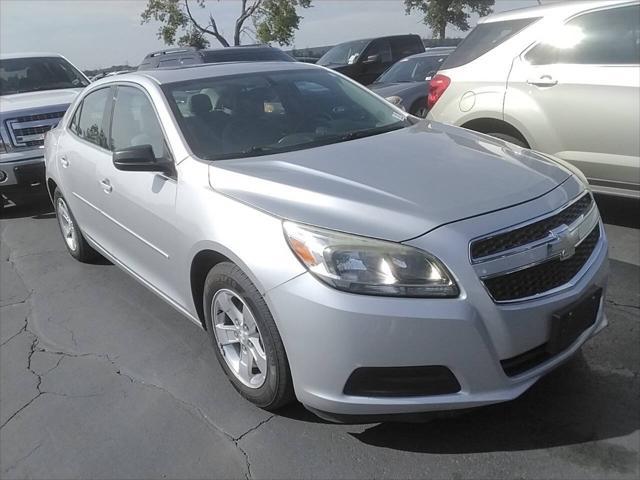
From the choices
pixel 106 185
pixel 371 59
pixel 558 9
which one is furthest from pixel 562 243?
pixel 371 59

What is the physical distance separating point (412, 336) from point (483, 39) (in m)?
3.92

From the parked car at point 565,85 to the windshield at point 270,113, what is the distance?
154 cm

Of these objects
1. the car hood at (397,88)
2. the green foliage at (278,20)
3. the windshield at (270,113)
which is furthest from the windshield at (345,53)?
the green foliage at (278,20)

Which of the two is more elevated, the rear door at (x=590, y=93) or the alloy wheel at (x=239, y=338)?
the rear door at (x=590, y=93)

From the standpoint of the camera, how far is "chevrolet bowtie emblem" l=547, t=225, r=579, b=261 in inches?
93.5

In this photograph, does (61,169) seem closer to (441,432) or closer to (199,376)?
(199,376)

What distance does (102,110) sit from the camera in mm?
4262

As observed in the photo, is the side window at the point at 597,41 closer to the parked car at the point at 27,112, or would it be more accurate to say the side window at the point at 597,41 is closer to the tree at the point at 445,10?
the parked car at the point at 27,112

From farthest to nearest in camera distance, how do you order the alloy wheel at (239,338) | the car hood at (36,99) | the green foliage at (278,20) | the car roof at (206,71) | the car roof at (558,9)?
the green foliage at (278,20), the car hood at (36,99), the car roof at (558,9), the car roof at (206,71), the alloy wheel at (239,338)

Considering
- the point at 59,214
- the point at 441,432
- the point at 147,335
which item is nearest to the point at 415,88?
the point at 59,214

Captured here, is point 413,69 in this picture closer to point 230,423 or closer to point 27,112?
point 27,112

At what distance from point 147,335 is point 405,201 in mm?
2110

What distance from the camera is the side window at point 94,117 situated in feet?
13.8

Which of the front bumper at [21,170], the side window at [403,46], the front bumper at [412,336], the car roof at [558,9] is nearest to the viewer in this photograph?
the front bumper at [412,336]
